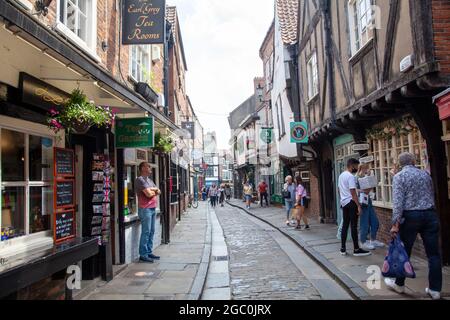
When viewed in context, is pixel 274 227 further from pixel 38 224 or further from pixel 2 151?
pixel 2 151

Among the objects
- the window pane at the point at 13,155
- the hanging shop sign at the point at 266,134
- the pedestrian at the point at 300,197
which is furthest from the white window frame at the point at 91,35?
the hanging shop sign at the point at 266,134

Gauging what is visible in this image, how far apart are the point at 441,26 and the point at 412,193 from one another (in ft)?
8.69

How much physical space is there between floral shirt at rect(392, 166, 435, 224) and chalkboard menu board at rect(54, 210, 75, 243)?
13.9ft

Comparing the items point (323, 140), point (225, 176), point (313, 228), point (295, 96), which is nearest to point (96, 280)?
point (313, 228)

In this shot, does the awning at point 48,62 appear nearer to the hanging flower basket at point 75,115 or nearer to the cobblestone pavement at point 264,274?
the hanging flower basket at point 75,115

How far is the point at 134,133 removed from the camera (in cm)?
704

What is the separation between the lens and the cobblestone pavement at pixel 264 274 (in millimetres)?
5461

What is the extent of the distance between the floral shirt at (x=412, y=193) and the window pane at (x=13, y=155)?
4.40 meters

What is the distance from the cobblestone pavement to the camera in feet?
17.9

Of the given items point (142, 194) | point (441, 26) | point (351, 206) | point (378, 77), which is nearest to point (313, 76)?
point (378, 77)

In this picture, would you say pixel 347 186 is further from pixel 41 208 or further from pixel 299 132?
pixel 299 132

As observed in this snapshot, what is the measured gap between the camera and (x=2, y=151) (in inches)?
166

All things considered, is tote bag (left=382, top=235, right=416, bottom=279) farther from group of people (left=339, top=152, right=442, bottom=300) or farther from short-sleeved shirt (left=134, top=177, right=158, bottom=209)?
short-sleeved shirt (left=134, top=177, right=158, bottom=209)

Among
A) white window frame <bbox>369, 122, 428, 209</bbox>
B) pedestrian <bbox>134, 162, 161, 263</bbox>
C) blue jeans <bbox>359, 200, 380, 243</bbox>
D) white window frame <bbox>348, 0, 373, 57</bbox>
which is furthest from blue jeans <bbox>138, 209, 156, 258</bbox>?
white window frame <bbox>348, 0, 373, 57</bbox>
